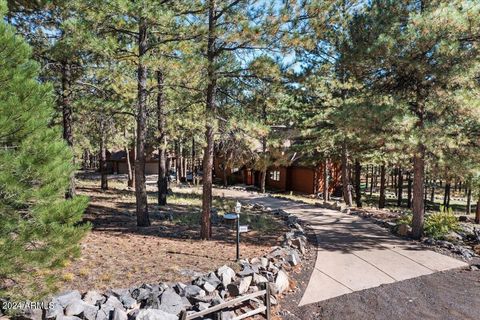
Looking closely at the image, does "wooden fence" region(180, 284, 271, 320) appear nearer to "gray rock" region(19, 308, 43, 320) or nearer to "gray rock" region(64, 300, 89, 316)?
"gray rock" region(64, 300, 89, 316)

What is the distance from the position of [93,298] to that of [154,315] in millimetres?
1059

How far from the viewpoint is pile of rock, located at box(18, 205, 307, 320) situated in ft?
14.6

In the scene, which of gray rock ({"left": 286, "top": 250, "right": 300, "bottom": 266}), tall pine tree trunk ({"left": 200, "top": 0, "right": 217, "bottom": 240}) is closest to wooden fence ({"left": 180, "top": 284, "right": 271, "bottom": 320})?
gray rock ({"left": 286, "top": 250, "right": 300, "bottom": 266})

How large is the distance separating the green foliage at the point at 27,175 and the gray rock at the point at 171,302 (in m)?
1.70

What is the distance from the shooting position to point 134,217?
1159 cm

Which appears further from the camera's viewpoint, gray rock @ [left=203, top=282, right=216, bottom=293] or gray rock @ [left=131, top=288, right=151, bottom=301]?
gray rock @ [left=203, top=282, right=216, bottom=293]

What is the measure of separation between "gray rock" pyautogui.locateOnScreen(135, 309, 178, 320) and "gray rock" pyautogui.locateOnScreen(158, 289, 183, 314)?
19 cm

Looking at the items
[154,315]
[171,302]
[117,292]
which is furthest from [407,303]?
[117,292]

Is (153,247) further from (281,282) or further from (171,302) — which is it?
(281,282)

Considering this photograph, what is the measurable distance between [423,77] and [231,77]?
5.51 m

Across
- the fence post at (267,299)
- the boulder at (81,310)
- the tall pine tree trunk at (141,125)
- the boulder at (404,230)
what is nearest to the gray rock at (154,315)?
the boulder at (81,310)

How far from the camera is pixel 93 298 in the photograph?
16.0ft

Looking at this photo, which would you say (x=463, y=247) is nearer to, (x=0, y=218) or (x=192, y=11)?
(x=192, y=11)

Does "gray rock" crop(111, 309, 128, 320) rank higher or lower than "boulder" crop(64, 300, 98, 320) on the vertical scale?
lower
